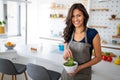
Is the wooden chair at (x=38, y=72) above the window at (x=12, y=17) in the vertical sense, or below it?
below

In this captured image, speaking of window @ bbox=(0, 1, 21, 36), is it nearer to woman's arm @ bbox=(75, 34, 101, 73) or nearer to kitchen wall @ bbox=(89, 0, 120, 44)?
kitchen wall @ bbox=(89, 0, 120, 44)

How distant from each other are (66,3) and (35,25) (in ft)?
3.58

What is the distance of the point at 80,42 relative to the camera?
133 centimetres

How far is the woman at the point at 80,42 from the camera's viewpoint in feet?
4.19

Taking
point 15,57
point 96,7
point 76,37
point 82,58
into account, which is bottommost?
point 15,57

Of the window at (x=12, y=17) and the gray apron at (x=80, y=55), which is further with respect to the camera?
the window at (x=12, y=17)

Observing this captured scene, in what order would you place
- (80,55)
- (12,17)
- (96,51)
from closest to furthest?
(96,51) → (80,55) → (12,17)

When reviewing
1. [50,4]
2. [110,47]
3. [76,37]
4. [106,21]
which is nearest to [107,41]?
[110,47]

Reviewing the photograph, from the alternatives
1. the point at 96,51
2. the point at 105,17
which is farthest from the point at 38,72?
the point at 105,17

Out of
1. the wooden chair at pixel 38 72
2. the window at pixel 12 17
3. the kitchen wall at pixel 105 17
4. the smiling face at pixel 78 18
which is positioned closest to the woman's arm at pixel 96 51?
the smiling face at pixel 78 18

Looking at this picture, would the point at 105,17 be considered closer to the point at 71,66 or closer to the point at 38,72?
the point at 38,72

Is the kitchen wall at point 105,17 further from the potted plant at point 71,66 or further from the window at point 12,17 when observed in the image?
the potted plant at point 71,66

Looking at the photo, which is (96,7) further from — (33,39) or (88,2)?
(33,39)

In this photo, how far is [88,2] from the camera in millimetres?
3752
